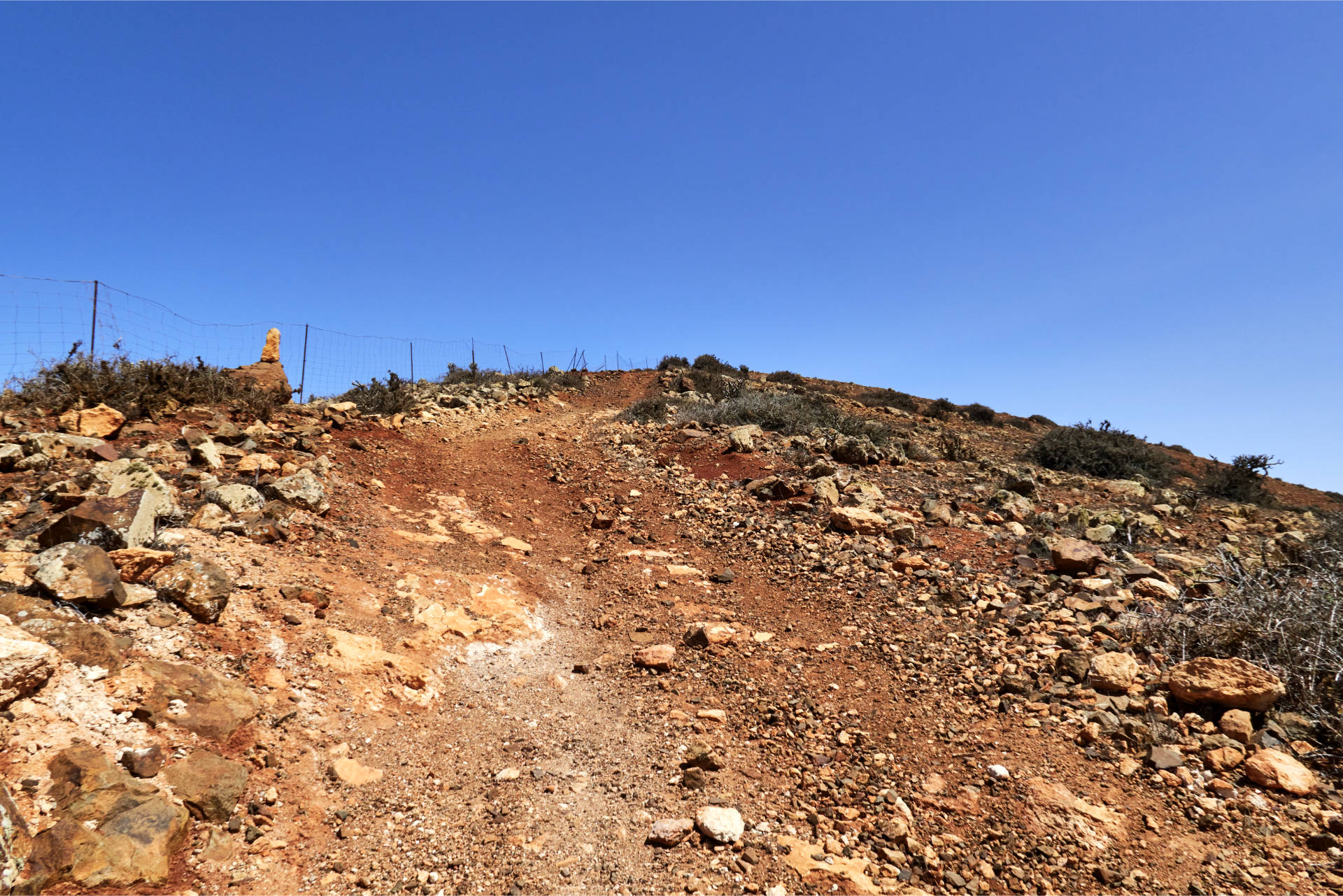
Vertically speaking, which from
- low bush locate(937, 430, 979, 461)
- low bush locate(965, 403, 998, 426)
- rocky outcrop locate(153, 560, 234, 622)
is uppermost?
low bush locate(965, 403, 998, 426)

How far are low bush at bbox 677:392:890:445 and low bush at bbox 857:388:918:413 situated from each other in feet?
34.4

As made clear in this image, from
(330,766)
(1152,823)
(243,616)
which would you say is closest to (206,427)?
(243,616)

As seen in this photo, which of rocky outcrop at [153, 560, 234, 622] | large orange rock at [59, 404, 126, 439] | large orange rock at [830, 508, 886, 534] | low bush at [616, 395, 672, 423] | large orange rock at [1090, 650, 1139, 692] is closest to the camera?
rocky outcrop at [153, 560, 234, 622]

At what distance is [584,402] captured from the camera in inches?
685

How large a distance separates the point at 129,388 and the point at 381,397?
164 inches

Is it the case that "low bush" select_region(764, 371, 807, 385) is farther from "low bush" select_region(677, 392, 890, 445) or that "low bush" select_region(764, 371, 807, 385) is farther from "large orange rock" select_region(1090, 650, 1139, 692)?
"large orange rock" select_region(1090, 650, 1139, 692)

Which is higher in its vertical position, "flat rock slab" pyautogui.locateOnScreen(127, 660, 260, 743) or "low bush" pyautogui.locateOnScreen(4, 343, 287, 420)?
"low bush" pyautogui.locateOnScreen(4, 343, 287, 420)

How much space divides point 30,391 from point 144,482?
307cm

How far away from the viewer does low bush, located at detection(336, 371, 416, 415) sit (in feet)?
36.3

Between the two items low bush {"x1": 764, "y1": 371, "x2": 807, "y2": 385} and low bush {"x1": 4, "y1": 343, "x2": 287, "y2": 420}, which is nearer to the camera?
low bush {"x1": 4, "y1": 343, "x2": 287, "y2": 420}

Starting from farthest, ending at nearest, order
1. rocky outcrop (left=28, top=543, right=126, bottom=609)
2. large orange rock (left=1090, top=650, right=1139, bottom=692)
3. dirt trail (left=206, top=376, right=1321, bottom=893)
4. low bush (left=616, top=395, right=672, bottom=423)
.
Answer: low bush (left=616, top=395, right=672, bottom=423), large orange rock (left=1090, top=650, right=1139, bottom=692), rocky outcrop (left=28, top=543, right=126, bottom=609), dirt trail (left=206, top=376, right=1321, bottom=893)

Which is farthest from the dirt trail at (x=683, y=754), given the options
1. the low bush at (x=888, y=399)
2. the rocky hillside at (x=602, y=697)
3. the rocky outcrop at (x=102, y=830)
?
the low bush at (x=888, y=399)

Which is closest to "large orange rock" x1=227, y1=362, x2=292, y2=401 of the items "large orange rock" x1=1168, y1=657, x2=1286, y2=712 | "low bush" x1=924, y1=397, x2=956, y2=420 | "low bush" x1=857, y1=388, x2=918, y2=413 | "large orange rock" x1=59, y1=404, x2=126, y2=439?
"large orange rock" x1=59, y1=404, x2=126, y2=439

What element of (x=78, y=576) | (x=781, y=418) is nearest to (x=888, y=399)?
(x=781, y=418)
